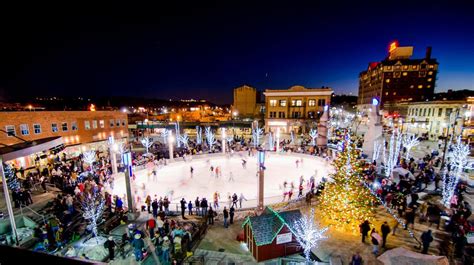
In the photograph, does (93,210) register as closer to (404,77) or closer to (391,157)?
(391,157)

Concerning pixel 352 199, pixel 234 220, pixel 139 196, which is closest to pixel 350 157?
pixel 352 199

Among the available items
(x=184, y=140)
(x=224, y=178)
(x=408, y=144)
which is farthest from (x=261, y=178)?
(x=184, y=140)

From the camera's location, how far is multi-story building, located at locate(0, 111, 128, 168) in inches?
882

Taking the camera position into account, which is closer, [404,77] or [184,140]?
[184,140]

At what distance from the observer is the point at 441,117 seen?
38625mm

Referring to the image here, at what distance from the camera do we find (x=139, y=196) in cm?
1741

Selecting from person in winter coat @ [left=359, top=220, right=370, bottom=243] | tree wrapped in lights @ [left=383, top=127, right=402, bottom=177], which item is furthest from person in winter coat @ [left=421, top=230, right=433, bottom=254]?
tree wrapped in lights @ [left=383, top=127, right=402, bottom=177]

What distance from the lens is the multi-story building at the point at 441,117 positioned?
114 feet

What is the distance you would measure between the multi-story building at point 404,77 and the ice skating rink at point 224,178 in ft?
167

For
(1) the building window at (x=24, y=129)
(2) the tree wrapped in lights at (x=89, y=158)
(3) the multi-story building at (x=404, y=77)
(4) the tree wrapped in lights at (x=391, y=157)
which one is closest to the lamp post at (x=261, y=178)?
(4) the tree wrapped in lights at (x=391, y=157)

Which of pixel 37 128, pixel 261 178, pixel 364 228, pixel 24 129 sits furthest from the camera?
pixel 37 128

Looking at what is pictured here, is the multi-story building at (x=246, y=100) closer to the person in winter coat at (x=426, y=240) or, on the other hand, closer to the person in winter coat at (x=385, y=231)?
the person in winter coat at (x=385, y=231)

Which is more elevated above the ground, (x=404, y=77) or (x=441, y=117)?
(x=404, y=77)

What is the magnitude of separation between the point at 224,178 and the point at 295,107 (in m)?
34.1
